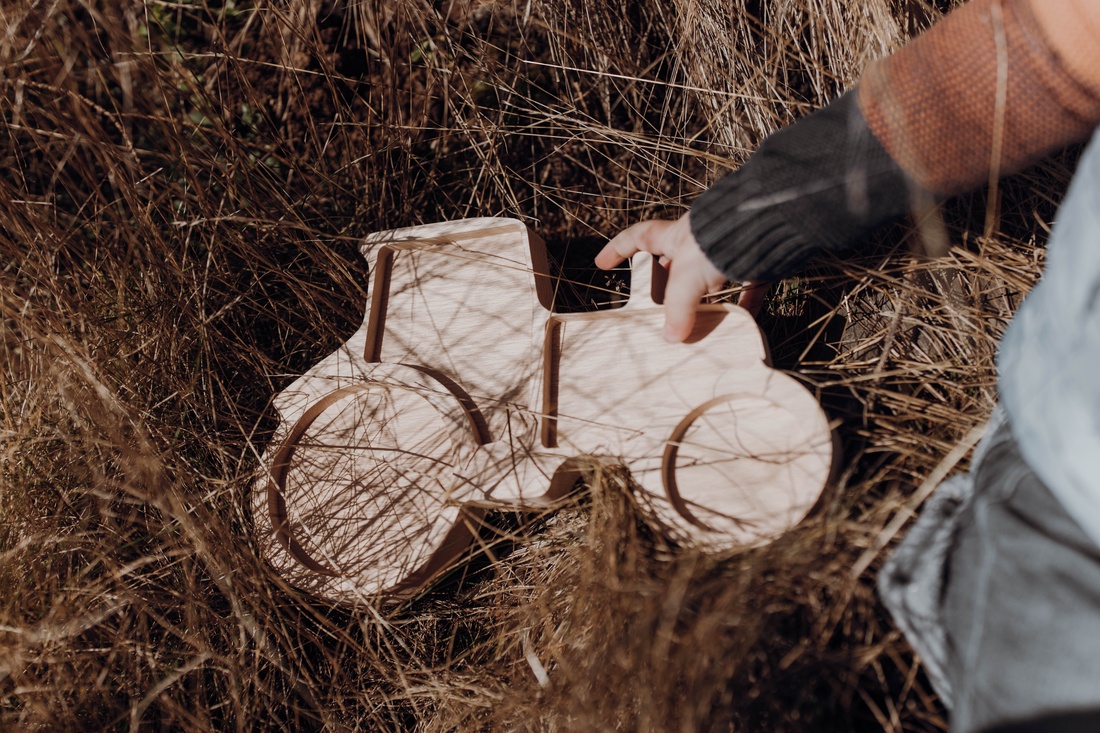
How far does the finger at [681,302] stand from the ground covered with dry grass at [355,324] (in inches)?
6.8

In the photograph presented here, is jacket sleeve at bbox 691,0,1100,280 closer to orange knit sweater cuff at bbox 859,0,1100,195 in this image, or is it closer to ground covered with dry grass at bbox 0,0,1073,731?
orange knit sweater cuff at bbox 859,0,1100,195

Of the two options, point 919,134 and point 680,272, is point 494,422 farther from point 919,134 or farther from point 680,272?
point 919,134

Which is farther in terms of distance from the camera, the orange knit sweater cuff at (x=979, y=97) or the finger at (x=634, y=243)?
the finger at (x=634, y=243)

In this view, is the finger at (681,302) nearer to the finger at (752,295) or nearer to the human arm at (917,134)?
the human arm at (917,134)

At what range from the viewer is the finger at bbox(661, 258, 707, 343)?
31.0 inches

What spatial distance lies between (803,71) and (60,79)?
925mm

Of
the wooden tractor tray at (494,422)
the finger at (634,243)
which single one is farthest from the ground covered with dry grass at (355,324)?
the finger at (634,243)

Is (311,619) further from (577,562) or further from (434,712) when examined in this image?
(577,562)

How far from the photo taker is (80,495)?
99 centimetres

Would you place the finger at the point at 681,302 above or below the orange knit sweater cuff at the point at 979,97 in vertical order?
below

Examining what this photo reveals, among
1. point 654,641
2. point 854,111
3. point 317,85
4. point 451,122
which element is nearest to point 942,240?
point 854,111

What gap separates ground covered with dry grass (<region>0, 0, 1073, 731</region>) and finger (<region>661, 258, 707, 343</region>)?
17 cm

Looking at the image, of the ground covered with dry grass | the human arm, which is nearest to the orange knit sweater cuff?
the human arm

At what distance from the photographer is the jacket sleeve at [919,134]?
663 millimetres
